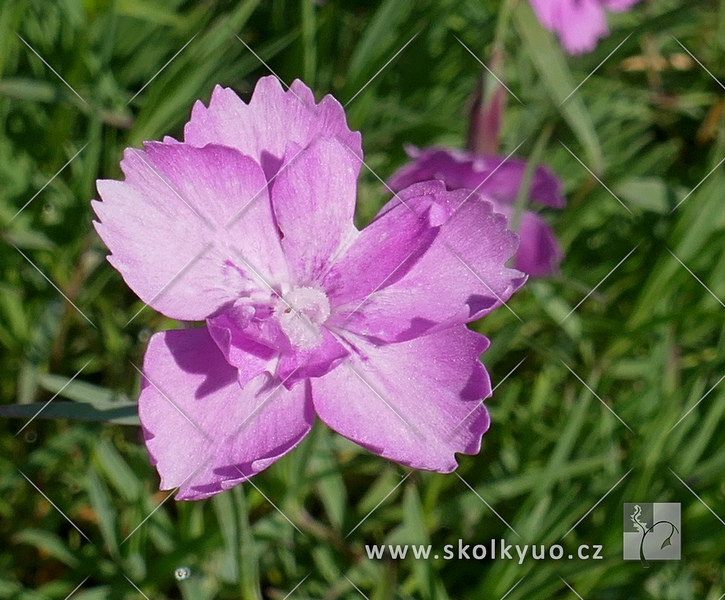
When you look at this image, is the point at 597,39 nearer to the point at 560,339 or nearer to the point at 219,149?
the point at 560,339

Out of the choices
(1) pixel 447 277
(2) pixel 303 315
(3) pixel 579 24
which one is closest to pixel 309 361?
(2) pixel 303 315

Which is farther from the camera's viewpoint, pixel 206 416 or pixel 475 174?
pixel 475 174

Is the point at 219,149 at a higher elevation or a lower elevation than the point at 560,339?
higher

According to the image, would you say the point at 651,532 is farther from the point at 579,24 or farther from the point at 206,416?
the point at 579,24

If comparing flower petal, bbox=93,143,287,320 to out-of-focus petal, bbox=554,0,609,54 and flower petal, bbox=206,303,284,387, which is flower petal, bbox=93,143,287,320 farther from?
out-of-focus petal, bbox=554,0,609,54

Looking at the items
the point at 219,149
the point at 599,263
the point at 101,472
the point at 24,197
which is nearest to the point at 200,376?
the point at 219,149

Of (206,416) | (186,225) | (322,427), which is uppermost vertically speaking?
(186,225)

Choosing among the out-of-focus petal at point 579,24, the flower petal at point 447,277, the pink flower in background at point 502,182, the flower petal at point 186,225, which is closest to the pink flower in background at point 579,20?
the out-of-focus petal at point 579,24
